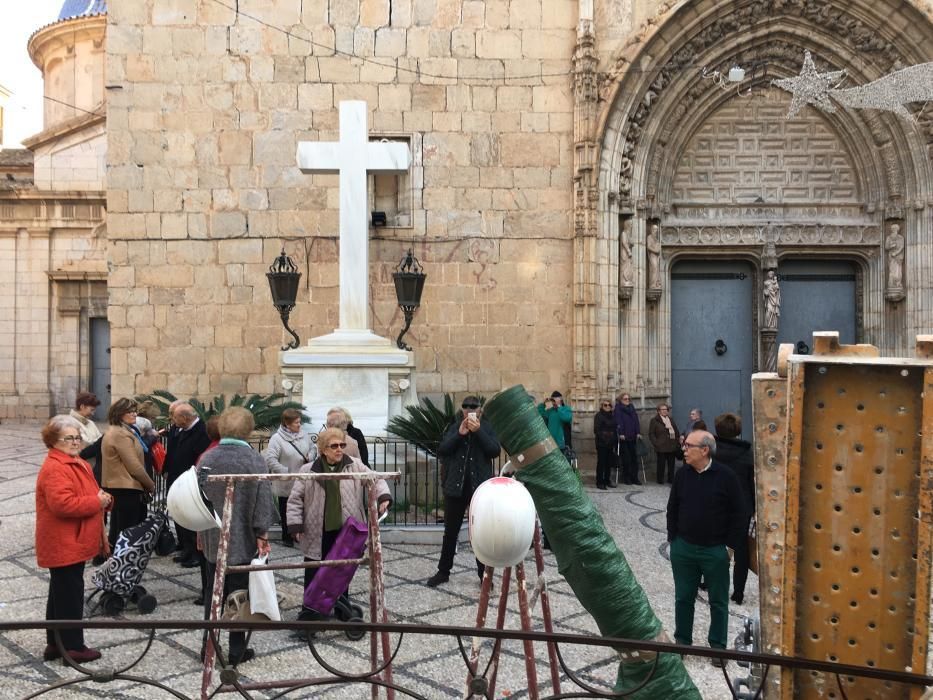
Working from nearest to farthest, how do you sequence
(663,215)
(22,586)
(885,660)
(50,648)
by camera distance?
(885,660)
(50,648)
(22,586)
(663,215)

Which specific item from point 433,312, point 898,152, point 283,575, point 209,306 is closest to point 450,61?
point 433,312

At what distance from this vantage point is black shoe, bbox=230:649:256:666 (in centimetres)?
464

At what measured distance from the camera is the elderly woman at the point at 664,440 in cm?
1191

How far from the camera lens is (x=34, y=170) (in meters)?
22.0

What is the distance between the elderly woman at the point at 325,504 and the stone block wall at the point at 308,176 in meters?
7.22

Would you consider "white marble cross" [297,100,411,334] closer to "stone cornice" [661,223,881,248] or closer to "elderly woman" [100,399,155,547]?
"elderly woman" [100,399,155,547]

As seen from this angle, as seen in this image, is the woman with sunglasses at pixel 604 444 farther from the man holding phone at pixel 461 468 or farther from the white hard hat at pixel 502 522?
the white hard hat at pixel 502 522

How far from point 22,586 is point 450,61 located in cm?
914

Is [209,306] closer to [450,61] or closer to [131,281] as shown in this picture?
[131,281]

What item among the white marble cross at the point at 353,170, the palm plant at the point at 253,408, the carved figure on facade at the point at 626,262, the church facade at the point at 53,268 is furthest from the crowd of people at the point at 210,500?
the church facade at the point at 53,268

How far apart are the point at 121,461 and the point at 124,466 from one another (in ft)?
0.15

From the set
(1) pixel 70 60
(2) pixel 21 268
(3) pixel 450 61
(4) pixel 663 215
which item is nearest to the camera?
(3) pixel 450 61

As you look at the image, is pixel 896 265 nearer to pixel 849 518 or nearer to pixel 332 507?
pixel 332 507

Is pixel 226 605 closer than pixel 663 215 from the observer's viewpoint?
Yes
